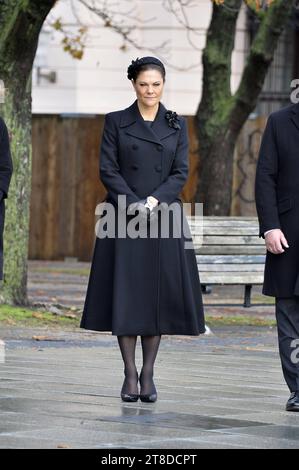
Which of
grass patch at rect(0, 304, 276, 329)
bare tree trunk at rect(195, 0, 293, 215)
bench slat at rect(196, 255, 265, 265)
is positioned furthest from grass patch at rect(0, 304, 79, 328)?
bare tree trunk at rect(195, 0, 293, 215)

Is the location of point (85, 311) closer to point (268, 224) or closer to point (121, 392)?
point (121, 392)

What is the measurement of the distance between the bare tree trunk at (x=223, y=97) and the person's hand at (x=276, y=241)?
10660 mm

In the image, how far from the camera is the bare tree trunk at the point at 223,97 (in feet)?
61.2

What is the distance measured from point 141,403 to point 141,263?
0.83m

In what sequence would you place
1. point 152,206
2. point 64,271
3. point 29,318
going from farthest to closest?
1. point 64,271
2. point 29,318
3. point 152,206

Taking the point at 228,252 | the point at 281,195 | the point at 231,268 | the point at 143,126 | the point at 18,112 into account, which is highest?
the point at 18,112

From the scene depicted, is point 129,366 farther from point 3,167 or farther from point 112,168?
point 3,167

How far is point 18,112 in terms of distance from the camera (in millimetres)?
14039

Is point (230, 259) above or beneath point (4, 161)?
beneath

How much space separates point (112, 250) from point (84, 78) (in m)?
19.3

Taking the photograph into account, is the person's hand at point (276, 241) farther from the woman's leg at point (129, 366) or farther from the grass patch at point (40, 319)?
the grass patch at point (40, 319)

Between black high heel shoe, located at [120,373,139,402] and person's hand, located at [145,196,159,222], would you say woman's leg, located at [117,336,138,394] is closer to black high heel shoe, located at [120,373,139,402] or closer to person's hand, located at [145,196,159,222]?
black high heel shoe, located at [120,373,139,402]

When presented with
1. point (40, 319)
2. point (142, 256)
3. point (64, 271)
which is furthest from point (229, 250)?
point (64, 271)

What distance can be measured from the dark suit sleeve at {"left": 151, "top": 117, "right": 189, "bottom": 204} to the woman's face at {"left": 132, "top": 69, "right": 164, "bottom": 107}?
28cm
